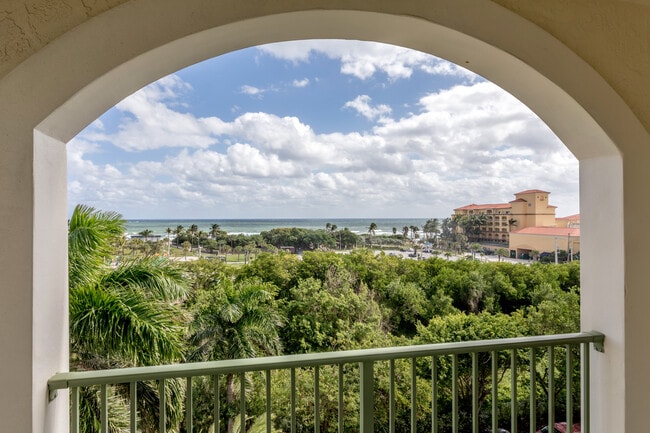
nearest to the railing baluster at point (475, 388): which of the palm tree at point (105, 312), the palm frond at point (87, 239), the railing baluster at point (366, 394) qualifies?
the railing baluster at point (366, 394)

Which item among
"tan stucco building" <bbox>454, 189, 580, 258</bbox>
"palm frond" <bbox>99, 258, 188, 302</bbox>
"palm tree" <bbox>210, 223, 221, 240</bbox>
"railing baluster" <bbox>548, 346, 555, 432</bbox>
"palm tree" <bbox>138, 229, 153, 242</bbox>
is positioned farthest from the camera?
"palm tree" <bbox>210, 223, 221, 240</bbox>

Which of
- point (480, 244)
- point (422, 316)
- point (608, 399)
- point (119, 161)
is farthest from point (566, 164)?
point (119, 161)

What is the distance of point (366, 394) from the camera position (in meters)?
1.32

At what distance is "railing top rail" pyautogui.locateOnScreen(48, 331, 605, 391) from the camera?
1.13 metres

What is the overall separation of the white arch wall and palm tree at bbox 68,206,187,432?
8.34 feet

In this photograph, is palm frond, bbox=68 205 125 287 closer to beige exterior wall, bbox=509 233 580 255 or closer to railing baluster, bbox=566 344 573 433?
railing baluster, bbox=566 344 573 433

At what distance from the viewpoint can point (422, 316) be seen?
Answer: 511 inches

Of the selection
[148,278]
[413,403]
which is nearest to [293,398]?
[413,403]

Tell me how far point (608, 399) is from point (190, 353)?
24.5 ft

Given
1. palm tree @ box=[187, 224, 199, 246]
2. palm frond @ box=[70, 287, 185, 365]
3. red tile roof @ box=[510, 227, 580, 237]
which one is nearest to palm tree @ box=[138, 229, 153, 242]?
palm tree @ box=[187, 224, 199, 246]

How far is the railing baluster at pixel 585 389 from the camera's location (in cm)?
152

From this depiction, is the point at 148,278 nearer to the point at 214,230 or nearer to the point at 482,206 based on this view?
the point at 214,230

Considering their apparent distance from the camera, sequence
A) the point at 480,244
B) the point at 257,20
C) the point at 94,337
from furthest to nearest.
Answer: the point at 480,244 < the point at 94,337 < the point at 257,20

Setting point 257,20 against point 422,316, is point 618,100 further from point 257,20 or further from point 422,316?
point 422,316
